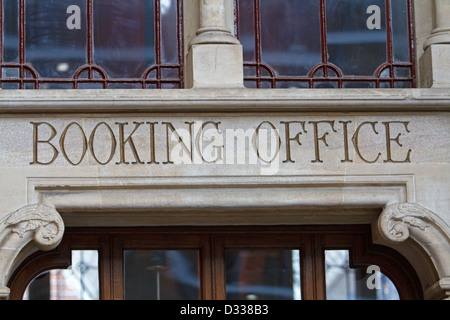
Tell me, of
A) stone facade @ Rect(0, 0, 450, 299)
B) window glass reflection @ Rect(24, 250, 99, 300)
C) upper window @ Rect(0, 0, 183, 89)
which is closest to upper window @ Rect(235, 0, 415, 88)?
stone facade @ Rect(0, 0, 450, 299)

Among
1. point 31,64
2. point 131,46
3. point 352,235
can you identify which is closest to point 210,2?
point 131,46

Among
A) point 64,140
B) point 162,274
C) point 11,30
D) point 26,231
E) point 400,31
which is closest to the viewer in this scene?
point 26,231

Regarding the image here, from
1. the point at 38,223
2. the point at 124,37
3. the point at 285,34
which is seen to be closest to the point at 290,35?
the point at 285,34

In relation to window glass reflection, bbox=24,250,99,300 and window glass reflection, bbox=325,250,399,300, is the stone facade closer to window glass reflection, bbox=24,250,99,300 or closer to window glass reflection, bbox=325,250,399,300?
window glass reflection, bbox=24,250,99,300

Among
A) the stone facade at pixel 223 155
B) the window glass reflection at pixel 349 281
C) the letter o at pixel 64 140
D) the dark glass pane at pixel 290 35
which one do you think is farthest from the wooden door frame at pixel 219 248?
the dark glass pane at pixel 290 35

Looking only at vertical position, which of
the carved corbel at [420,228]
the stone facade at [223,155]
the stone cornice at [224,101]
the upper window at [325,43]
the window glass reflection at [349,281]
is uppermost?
the upper window at [325,43]

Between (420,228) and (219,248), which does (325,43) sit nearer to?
(420,228)

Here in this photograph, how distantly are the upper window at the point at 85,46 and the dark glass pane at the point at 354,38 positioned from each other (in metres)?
1.07

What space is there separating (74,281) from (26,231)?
2.55 ft

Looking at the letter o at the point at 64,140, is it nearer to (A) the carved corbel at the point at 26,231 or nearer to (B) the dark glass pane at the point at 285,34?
(A) the carved corbel at the point at 26,231

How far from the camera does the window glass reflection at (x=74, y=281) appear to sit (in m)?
9.57

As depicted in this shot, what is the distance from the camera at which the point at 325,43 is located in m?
9.69

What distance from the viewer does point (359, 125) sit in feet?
30.6

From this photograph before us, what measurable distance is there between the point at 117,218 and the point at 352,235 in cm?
165
